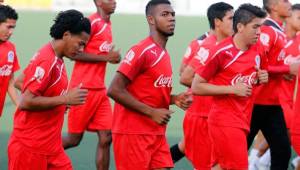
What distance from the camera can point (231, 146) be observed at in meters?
7.95

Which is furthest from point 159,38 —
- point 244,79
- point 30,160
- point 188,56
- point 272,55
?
point 272,55

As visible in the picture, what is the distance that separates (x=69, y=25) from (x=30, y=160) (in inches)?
42.8

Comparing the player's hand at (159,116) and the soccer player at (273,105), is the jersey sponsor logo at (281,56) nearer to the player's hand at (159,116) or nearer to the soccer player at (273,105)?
the soccer player at (273,105)

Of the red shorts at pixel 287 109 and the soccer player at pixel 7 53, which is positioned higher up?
the soccer player at pixel 7 53

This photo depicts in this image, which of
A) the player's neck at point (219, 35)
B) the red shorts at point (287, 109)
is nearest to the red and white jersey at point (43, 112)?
the player's neck at point (219, 35)

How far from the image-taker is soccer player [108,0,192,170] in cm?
751

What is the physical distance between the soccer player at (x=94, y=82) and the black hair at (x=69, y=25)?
8.81 feet

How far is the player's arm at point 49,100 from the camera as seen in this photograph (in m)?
6.94

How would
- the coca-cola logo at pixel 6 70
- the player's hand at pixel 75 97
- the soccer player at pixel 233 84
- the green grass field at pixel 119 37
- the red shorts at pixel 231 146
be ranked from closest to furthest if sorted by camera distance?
the player's hand at pixel 75 97 < the soccer player at pixel 233 84 < the red shorts at pixel 231 146 < the coca-cola logo at pixel 6 70 < the green grass field at pixel 119 37

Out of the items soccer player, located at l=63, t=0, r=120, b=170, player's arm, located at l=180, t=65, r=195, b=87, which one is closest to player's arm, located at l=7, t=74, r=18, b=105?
soccer player, located at l=63, t=0, r=120, b=170

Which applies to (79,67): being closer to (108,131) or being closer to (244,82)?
(108,131)

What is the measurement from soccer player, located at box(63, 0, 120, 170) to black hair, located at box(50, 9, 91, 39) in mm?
2684

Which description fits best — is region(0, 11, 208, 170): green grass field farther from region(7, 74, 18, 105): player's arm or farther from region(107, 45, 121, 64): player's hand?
region(7, 74, 18, 105): player's arm

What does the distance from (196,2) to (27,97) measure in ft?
16.1
